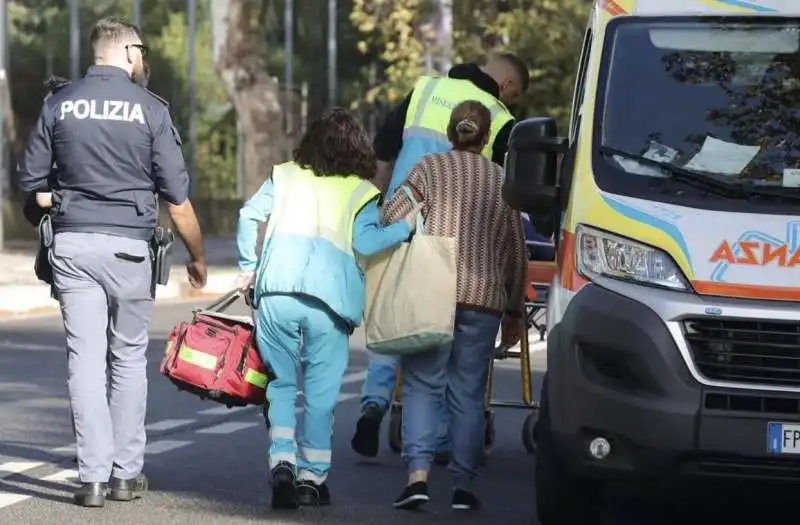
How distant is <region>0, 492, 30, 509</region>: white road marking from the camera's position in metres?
8.84

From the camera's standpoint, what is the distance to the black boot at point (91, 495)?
28.7 ft

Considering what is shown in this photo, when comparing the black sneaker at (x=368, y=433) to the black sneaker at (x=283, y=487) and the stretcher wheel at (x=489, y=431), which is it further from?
the black sneaker at (x=283, y=487)

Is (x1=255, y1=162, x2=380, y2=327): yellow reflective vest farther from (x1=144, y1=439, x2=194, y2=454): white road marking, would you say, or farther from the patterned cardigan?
(x1=144, y1=439, x2=194, y2=454): white road marking

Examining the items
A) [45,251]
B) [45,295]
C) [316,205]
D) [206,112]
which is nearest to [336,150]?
[316,205]

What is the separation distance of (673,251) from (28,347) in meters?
10.6

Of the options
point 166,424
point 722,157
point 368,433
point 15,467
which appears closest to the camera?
point 722,157

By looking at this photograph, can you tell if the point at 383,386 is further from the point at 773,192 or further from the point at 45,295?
the point at 45,295

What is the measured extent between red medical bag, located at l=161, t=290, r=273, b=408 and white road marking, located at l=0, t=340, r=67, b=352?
8139mm

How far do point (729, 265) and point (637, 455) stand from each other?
28.5 inches

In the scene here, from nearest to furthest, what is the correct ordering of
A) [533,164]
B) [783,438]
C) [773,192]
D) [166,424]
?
[783,438]
[773,192]
[533,164]
[166,424]

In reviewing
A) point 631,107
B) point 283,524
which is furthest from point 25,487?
point 631,107

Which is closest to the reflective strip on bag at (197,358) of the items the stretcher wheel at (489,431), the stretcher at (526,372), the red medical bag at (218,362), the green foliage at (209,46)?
the red medical bag at (218,362)

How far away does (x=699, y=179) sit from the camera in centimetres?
776

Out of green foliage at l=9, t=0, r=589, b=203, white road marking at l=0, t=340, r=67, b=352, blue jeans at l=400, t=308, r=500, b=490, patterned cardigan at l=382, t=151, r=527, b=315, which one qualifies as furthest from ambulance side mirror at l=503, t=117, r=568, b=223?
green foliage at l=9, t=0, r=589, b=203
